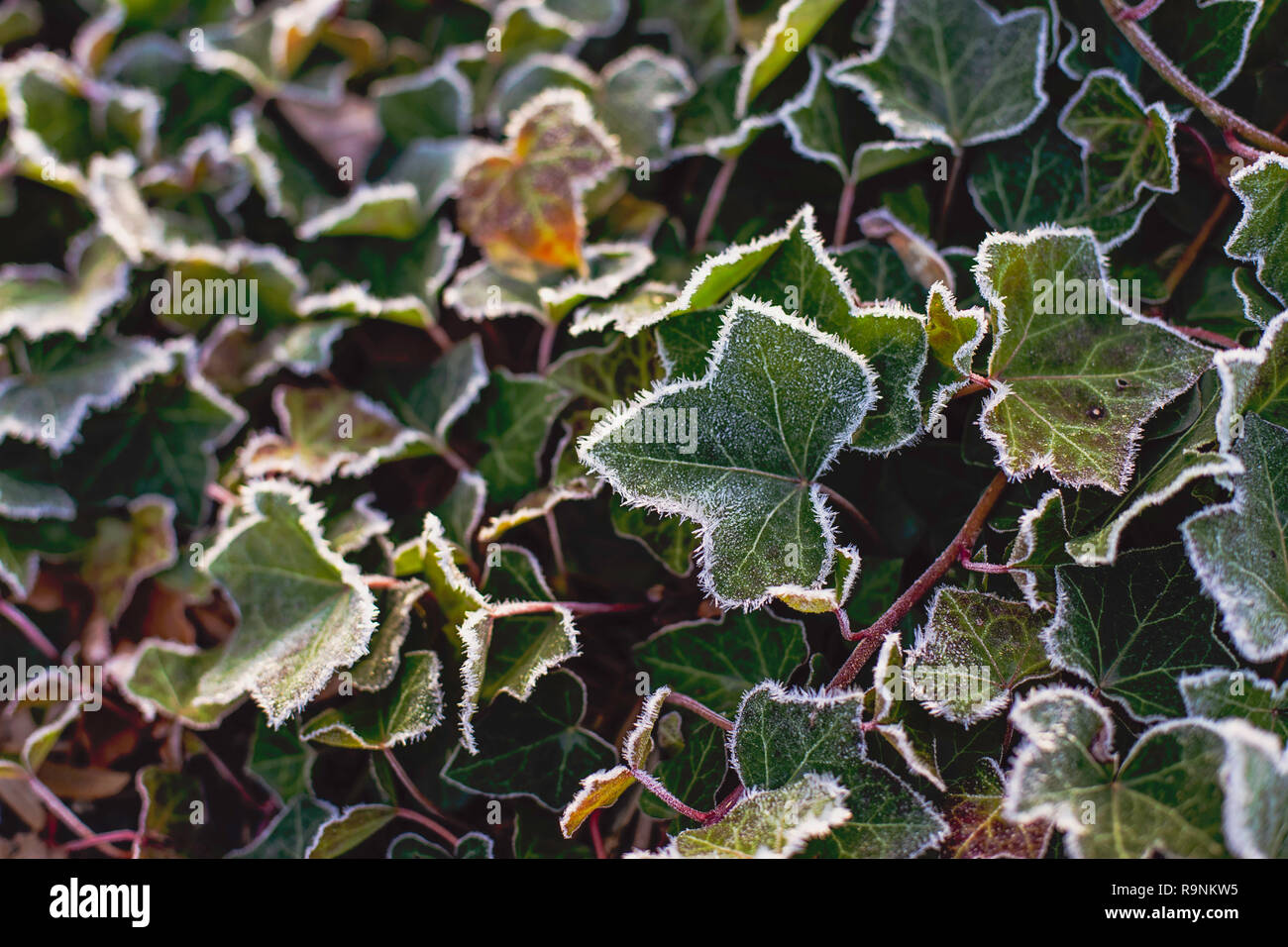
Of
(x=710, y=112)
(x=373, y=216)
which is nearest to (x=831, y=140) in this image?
(x=710, y=112)

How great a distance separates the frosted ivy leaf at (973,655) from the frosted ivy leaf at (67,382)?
0.87 m

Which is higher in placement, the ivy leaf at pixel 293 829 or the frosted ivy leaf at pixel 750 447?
the frosted ivy leaf at pixel 750 447

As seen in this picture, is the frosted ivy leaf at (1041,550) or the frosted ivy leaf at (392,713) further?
the frosted ivy leaf at (392,713)

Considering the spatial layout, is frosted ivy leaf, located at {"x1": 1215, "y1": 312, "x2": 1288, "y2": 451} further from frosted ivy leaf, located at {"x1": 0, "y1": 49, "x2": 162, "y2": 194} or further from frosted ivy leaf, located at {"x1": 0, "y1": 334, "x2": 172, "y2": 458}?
frosted ivy leaf, located at {"x1": 0, "y1": 49, "x2": 162, "y2": 194}

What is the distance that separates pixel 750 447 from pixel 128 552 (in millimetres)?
767

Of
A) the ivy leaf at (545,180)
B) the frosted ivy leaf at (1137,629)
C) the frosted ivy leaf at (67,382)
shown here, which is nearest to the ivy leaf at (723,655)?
the frosted ivy leaf at (1137,629)

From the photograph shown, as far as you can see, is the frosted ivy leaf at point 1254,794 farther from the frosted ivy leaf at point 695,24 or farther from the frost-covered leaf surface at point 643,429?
the frosted ivy leaf at point 695,24

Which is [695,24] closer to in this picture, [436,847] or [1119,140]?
[1119,140]

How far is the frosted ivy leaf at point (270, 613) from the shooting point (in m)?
0.81

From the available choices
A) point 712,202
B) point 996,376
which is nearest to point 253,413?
point 712,202

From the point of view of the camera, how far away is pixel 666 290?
89 cm

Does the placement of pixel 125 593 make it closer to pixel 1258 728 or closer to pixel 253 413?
pixel 253 413

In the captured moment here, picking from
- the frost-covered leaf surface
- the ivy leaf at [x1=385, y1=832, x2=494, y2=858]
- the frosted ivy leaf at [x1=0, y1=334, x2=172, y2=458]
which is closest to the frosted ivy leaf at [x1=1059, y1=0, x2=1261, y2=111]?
the frost-covered leaf surface

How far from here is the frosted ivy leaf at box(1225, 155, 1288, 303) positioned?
0.72 metres
